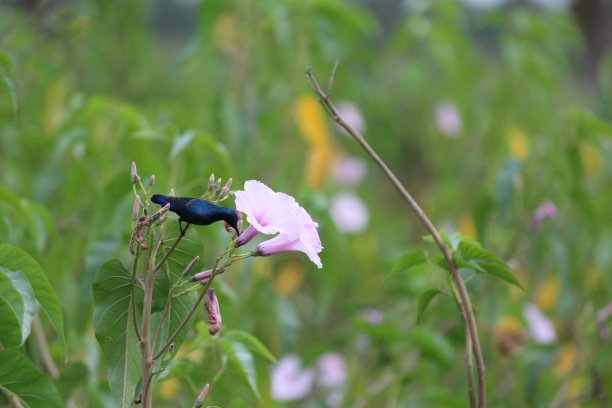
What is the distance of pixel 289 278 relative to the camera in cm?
264

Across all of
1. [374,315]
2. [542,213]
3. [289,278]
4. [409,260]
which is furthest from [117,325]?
[289,278]

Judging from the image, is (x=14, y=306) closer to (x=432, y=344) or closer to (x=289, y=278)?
(x=432, y=344)

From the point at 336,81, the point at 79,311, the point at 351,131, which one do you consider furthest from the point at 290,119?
the point at 351,131

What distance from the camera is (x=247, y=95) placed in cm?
188

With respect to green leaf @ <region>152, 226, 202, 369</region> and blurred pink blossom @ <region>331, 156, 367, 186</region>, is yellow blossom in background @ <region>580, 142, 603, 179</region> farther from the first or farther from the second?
green leaf @ <region>152, 226, 202, 369</region>

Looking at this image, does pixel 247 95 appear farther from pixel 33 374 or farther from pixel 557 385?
pixel 33 374

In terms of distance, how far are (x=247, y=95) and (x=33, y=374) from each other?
118 centimetres

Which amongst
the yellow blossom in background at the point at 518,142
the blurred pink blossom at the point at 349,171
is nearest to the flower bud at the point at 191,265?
the yellow blossom in background at the point at 518,142

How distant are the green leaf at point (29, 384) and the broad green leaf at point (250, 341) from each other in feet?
0.74

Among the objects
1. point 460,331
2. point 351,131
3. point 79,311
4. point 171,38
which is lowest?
point 171,38

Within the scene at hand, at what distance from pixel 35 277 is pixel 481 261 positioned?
0.43 meters

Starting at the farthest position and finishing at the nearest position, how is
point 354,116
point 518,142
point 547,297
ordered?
point 518,142 → point 354,116 → point 547,297

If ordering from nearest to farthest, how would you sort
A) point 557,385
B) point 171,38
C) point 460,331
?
point 460,331
point 557,385
point 171,38

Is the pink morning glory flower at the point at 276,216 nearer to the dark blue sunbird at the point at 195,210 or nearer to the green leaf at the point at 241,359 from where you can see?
the dark blue sunbird at the point at 195,210
